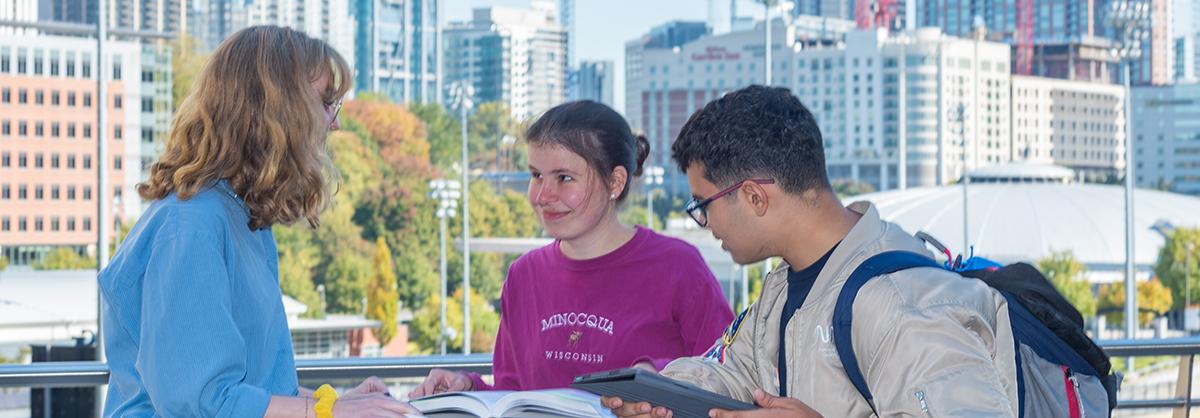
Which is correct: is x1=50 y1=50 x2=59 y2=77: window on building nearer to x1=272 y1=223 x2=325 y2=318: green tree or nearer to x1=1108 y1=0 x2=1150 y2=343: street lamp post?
x1=272 y1=223 x2=325 y2=318: green tree

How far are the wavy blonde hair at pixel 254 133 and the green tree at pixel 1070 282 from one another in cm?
4651

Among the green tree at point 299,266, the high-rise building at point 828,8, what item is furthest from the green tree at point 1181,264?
the high-rise building at point 828,8

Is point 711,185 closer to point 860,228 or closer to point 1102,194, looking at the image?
point 860,228

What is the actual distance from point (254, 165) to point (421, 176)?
179ft

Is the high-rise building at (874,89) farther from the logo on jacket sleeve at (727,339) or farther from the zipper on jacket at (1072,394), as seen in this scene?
the zipper on jacket at (1072,394)

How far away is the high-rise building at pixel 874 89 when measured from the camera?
355 feet

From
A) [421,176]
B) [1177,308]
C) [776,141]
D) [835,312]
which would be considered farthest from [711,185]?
[1177,308]

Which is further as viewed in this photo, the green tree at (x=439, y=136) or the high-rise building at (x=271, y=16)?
the high-rise building at (x=271, y=16)

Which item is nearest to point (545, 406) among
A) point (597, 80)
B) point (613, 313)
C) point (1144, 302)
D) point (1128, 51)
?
point (613, 313)

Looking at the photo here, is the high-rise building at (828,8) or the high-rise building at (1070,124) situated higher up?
the high-rise building at (828,8)

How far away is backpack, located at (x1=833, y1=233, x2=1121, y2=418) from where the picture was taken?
1938 millimetres

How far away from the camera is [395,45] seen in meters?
105

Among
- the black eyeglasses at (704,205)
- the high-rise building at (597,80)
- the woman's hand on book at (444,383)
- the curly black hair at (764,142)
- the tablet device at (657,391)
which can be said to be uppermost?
the high-rise building at (597,80)

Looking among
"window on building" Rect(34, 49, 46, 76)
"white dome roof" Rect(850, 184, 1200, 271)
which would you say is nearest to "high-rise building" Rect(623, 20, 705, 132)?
"white dome roof" Rect(850, 184, 1200, 271)
